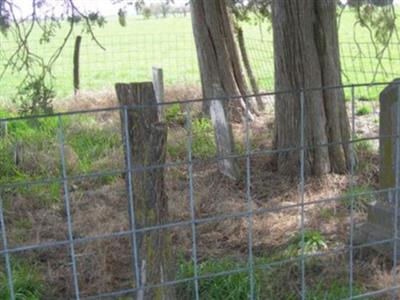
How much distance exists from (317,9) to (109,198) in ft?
8.12

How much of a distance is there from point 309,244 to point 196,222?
196cm

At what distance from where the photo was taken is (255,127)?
797 cm

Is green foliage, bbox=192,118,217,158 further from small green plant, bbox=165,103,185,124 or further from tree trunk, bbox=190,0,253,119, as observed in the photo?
tree trunk, bbox=190,0,253,119

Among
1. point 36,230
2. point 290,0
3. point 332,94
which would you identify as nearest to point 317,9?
point 290,0

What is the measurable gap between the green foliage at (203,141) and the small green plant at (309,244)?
79.1 inches

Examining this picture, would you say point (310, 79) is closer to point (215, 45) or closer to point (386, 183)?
point (386, 183)

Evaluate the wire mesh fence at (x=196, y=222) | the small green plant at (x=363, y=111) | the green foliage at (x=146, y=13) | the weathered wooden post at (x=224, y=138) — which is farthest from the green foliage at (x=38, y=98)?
the small green plant at (x=363, y=111)

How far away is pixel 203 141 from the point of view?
22.8 feet

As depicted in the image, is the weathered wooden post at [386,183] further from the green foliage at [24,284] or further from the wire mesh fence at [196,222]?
the green foliage at [24,284]

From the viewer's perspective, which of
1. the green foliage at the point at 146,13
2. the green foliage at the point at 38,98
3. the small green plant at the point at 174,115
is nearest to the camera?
the green foliage at the point at 38,98

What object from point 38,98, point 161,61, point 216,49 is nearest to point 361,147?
point 216,49

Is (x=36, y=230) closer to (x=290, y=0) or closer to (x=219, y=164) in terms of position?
(x=219, y=164)

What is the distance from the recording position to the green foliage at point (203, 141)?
6.51m

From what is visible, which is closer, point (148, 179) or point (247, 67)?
point (148, 179)
